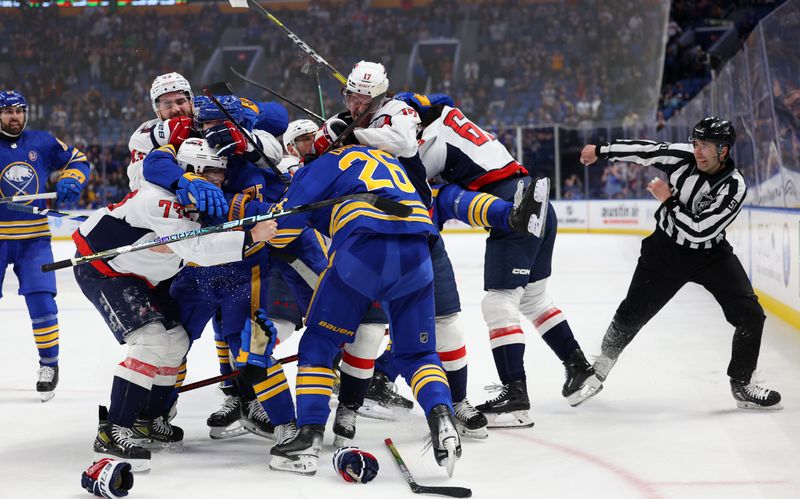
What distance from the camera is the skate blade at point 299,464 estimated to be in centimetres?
271

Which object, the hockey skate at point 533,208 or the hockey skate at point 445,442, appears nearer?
the hockey skate at point 445,442

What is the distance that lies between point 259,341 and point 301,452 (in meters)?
0.37

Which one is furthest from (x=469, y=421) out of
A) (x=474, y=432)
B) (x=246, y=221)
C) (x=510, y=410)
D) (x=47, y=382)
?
(x=47, y=382)

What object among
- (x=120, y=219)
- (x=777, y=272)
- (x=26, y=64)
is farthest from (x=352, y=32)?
(x=120, y=219)

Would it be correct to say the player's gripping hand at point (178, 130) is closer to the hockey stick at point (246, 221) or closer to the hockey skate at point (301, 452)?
Result: the hockey stick at point (246, 221)

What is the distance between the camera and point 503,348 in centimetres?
343

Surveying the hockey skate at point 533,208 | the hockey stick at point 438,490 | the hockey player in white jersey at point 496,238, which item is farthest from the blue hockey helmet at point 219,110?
the hockey stick at point 438,490

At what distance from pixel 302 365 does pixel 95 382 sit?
1.91 metres

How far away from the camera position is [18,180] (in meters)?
4.52

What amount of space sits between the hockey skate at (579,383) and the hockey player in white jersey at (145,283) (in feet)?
4.71

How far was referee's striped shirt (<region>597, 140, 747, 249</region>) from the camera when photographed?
3.50 meters

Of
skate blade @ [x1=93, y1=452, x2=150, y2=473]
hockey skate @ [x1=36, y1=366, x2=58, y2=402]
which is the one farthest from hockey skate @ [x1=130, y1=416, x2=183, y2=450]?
hockey skate @ [x1=36, y1=366, x2=58, y2=402]

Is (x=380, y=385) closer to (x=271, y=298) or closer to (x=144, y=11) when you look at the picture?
(x=271, y=298)

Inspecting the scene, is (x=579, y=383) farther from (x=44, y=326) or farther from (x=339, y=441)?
(x=44, y=326)
